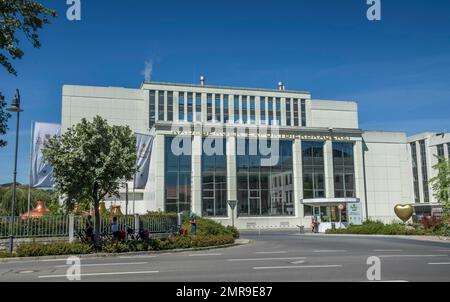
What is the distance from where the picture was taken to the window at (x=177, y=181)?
163 ft

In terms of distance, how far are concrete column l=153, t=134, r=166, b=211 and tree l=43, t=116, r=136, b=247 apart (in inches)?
1120

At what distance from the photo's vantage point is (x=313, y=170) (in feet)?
180

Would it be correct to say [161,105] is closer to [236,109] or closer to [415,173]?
[236,109]

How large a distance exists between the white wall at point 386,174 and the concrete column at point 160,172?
27.0 meters

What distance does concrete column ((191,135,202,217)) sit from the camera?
1970 inches

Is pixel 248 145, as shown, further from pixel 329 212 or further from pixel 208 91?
pixel 208 91

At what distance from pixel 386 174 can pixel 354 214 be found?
2227 centimetres

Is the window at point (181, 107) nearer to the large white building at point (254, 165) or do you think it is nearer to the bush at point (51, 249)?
the large white building at point (254, 165)

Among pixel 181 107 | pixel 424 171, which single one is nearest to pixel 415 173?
pixel 424 171

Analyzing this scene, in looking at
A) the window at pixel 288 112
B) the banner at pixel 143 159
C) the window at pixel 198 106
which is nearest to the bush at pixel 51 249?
the banner at pixel 143 159

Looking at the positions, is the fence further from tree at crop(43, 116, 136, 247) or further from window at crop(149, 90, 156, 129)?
window at crop(149, 90, 156, 129)

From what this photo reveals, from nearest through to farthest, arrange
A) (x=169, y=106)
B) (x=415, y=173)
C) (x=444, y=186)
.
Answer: (x=444, y=186), (x=169, y=106), (x=415, y=173)

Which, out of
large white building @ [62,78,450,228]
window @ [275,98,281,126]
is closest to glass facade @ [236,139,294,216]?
large white building @ [62,78,450,228]
